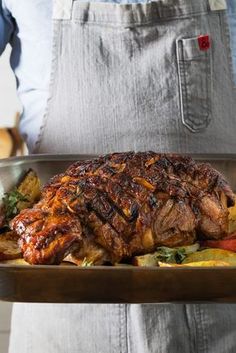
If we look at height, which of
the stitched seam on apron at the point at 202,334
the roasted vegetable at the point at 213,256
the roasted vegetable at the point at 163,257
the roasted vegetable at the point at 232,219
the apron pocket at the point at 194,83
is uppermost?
the apron pocket at the point at 194,83

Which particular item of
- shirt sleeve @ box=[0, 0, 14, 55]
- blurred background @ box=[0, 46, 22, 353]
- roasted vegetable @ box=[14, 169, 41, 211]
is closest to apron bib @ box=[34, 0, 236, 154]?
shirt sleeve @ box=[0, 0, 14, 55]

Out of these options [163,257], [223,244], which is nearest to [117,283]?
[163,257]

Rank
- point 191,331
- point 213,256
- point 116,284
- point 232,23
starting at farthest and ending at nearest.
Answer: point 232,23
point 191,331
point 213,256
point 116,284

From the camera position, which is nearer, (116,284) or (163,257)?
(116,284)

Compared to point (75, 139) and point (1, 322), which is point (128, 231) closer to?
point (75, 139)

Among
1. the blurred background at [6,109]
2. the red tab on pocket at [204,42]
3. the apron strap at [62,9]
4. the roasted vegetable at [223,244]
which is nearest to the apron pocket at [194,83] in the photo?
the red tab on pocket at [204,42]

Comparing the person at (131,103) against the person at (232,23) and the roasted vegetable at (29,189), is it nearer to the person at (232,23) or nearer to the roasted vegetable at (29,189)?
the person at (232,23)

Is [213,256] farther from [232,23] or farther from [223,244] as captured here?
[232,23]
